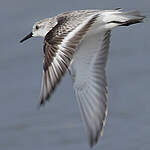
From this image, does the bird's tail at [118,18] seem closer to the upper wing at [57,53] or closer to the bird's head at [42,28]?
the upper wing at [57,53]

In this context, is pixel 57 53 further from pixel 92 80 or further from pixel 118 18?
pixel 92 80

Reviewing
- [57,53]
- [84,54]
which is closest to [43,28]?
[84,54]

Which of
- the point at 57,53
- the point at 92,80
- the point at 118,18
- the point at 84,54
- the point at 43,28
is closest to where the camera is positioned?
the point at 57,53

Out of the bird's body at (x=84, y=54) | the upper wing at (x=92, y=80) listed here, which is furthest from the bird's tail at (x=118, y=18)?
the upper wing at (x=92, y=80)

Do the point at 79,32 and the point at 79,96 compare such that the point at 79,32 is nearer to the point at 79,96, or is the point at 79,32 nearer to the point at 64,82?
the point at 79,96

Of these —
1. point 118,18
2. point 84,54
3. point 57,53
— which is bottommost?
point 84,54

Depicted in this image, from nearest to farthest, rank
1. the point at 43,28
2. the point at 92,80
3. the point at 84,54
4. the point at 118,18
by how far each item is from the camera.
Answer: the point at 118,18 → the point at 92,80 → the point at 84,54 → the point at 43,28

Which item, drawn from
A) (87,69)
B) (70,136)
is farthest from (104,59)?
(70,136)
